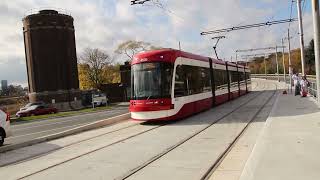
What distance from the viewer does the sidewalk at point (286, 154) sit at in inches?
335

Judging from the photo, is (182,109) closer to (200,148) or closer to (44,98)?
(200,148)

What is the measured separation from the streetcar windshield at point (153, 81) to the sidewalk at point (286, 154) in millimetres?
5926

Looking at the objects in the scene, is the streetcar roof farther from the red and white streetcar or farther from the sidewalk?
the sidewalk

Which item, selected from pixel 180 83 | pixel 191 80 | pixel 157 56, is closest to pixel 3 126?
pixel 157 56

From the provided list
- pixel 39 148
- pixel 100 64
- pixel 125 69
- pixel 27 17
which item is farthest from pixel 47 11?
→ pixel 39 148

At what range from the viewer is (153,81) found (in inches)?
821

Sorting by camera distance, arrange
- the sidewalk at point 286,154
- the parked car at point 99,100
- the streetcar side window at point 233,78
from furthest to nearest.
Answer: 1. the parked car at point 99,100
2. the streetcar side window at point 233,78
3. the sidewalk at point 286,154

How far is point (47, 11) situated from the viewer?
247 feet

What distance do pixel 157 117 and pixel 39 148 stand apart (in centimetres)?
658

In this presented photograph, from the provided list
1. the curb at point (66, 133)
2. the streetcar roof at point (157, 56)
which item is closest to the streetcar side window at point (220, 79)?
the curb at point (66, 133)

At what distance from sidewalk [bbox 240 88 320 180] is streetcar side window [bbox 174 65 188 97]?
238 inches

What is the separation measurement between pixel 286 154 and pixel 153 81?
10997 millimetres

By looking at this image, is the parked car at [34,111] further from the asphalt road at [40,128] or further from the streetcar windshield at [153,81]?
the streetcar windshield at [153,81]

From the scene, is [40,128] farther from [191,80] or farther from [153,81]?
[153,81]
